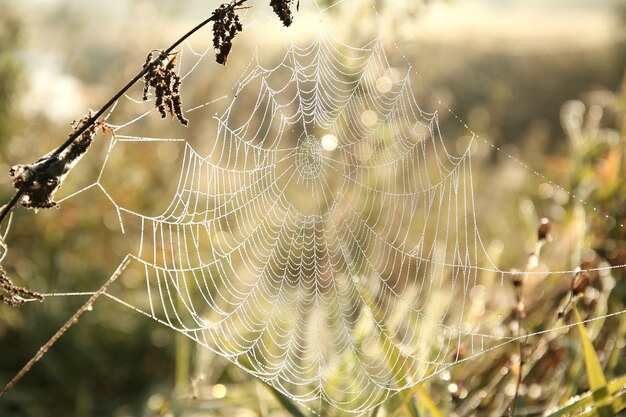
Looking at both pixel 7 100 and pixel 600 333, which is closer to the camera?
pixel 600 333

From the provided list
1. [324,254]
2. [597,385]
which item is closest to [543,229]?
[597,385]

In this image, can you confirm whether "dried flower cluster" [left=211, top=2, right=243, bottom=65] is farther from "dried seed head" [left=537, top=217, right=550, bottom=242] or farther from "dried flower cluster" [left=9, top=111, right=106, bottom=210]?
"dried seed head" [left=537, top=217, right=550, bottom=242]

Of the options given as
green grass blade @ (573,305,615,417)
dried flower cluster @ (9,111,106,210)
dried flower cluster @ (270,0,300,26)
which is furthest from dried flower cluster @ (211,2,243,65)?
green grass blade @ (573,305,615,417)

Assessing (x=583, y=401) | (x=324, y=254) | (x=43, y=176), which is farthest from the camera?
(x=324, y=254)

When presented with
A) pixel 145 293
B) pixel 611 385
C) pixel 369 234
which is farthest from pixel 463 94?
pixel 611 385

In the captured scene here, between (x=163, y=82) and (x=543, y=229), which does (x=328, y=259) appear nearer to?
(x=543, y=229)

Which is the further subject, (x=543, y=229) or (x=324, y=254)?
(x=324, y=254)

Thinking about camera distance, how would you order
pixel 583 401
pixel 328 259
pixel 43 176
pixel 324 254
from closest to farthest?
pixel 43 176 → pixel 583 401 → pixel 328 259 → pixel 324 254

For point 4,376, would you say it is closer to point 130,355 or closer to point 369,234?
point 130,355
